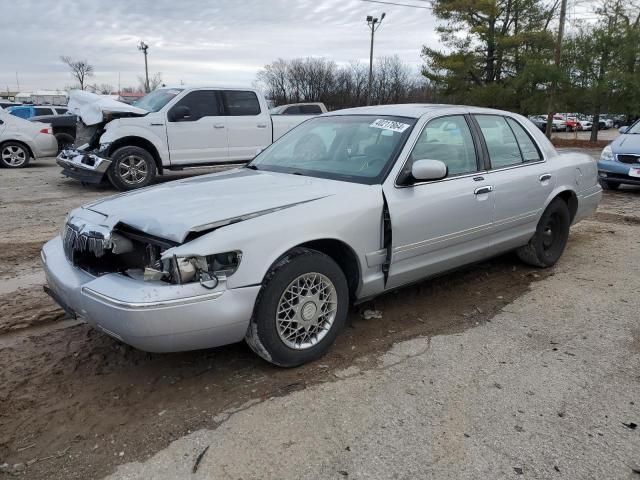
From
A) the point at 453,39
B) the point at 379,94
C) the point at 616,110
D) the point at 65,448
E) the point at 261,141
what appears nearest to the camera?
the point at 65,448

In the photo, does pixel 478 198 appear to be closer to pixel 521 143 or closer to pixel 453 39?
pixel 521 143

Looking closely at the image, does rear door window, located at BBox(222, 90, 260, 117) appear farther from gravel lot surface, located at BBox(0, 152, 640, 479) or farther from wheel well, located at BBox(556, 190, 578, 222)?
wheel well, located at BBox(556, 190, 578, 222)

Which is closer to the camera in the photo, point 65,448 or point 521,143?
point 65,448

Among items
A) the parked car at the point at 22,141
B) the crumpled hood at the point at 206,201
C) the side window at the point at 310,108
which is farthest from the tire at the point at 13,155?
the crumpled hood at the point at 206,201

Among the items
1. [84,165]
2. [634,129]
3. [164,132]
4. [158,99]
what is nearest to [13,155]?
[84,165]

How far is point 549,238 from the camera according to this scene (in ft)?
17.5

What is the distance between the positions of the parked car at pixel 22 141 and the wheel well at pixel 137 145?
5.15 meters

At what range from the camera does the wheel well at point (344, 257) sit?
3.39 m

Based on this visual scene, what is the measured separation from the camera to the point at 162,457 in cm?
248

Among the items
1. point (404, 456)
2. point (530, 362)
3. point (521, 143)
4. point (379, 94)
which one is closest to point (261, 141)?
point (521, 143)

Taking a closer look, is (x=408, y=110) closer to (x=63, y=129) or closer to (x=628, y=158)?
(x=628, y=158)

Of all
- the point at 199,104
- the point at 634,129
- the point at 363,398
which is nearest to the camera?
the point at 363,398

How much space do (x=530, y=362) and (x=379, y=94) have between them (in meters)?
46.9

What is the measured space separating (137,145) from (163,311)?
25.4ft
